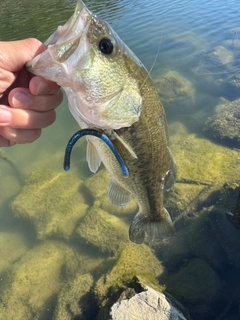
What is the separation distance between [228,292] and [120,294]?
167 cm

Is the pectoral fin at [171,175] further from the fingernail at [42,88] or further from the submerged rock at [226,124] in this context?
the submerged rock at [226,124]

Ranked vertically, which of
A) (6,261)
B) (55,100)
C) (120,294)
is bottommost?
(6,261)

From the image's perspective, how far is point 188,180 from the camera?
5805mm

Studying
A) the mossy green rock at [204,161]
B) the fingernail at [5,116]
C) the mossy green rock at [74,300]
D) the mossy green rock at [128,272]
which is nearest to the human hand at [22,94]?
the fingernail at [5,116]

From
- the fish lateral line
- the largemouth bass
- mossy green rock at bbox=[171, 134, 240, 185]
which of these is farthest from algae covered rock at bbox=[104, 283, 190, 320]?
mossy green rock at bbox=[171, 134, 240, 185]

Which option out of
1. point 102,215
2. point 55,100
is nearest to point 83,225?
point 102,215

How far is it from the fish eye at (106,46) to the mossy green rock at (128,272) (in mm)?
3113

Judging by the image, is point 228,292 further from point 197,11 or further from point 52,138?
point 197,11

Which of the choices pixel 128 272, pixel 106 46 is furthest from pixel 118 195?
pixel 128 272

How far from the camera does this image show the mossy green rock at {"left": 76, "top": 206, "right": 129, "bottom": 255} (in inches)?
207

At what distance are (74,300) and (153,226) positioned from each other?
89.9 inches

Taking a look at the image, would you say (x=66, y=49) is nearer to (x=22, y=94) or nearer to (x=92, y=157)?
(x=22, y=94)

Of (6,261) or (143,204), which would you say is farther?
(6,261)

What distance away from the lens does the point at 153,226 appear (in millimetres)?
2732
